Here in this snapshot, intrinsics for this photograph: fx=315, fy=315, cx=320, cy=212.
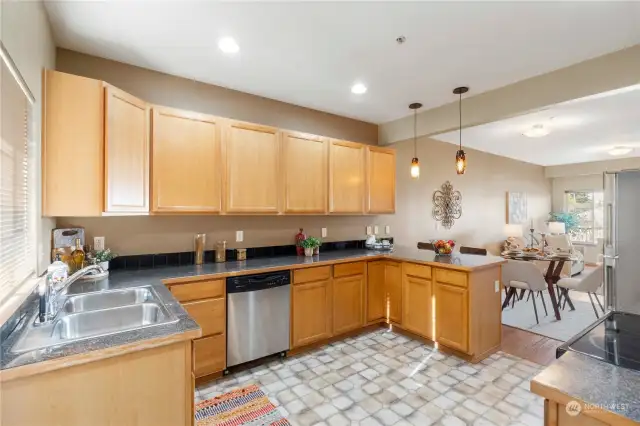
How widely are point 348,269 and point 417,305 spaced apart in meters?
0.85

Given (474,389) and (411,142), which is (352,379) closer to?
(474,389)

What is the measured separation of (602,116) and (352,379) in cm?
472

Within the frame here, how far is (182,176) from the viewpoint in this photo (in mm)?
2777

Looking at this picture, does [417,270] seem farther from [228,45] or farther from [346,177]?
[228,45]

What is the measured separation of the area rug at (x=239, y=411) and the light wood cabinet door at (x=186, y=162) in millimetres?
1560

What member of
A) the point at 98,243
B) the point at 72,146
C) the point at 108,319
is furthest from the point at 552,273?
the point at 72,146

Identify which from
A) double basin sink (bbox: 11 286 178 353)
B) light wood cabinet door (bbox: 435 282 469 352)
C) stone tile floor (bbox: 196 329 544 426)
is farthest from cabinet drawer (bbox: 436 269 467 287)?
double basin sink (bbox: 11 286 178 353)

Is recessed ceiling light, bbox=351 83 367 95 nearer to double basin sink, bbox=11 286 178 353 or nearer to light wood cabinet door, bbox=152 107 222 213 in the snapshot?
light wood cabinet door, bbox=152 107 222 213

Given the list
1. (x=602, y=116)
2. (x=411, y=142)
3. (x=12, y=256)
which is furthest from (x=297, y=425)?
(x=602, y=116)

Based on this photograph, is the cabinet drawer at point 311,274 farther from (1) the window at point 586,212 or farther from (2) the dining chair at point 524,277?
(1) the window at point 586,212

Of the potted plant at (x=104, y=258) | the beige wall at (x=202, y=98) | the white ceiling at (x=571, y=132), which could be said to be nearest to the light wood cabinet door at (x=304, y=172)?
the beige wall at (x=202, y=98)

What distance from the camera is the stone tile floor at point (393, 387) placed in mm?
2211

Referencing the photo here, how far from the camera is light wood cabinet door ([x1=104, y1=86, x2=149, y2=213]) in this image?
2211mm

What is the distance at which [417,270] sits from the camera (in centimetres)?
349
